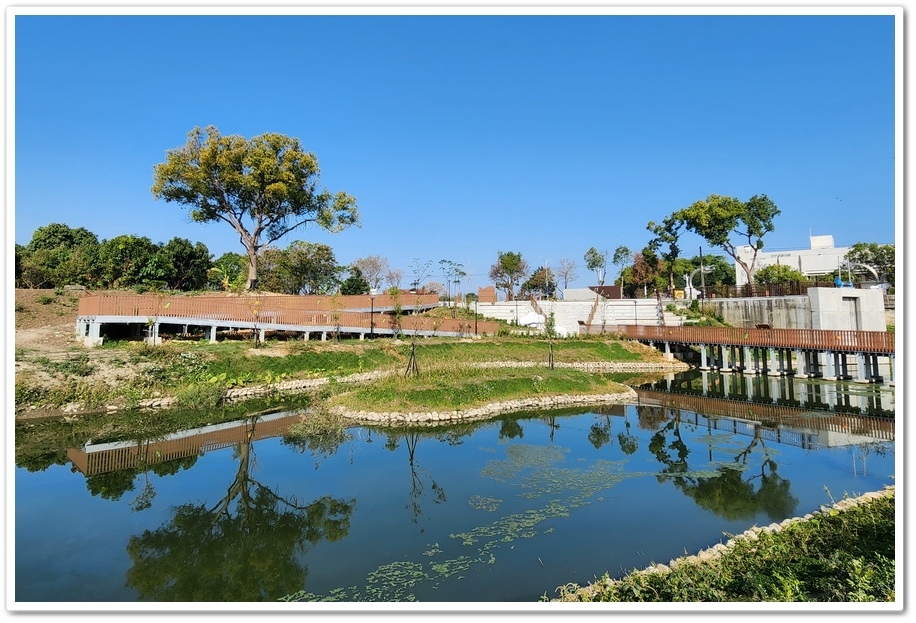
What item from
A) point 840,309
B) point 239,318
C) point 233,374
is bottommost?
point 233,374

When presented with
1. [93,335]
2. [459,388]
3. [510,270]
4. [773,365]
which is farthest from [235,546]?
[510,270]

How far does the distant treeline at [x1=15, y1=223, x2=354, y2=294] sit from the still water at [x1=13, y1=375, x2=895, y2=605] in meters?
23.8

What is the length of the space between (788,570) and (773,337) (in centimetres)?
2611

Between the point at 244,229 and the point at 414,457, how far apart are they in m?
28.9

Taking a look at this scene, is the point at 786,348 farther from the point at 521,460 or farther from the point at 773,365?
the point at 521,460

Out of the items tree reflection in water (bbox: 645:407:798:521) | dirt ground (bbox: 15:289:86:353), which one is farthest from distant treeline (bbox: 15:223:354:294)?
tree reflection in water (bbox: 645:407:798:521)

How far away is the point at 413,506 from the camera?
1067cm

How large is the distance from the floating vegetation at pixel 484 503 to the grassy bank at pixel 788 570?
3534 millimetres

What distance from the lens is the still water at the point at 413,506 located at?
25.1ft

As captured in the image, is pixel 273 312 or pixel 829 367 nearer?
pixel 829 367

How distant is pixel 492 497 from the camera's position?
1108cm

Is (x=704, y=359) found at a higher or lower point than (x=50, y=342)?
lower

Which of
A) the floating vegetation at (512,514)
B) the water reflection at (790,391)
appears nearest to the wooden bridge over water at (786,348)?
the water reflection at (790,391)

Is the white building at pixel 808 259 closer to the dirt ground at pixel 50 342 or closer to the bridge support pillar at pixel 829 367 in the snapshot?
the bridge support pillar at pixel 829 367
